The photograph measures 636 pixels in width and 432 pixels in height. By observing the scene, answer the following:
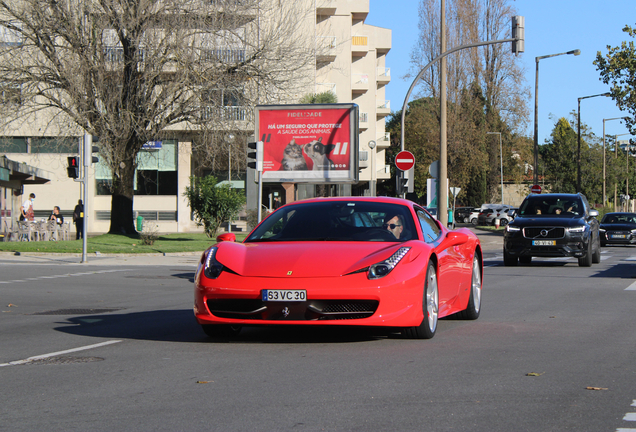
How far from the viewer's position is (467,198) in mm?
74188

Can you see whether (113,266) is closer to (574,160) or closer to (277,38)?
(277,38)

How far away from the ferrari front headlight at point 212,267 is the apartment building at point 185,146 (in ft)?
65.0

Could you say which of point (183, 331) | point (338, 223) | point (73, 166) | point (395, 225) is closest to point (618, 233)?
point (73, 166)

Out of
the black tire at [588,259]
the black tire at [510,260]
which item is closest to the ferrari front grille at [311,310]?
the black tire at [510,260]

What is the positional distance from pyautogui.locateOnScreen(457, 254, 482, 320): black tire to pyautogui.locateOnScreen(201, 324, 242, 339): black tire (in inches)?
109

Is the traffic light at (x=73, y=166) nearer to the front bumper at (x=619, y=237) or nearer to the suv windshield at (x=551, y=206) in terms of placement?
the suv windshield at (x=551, y=206)

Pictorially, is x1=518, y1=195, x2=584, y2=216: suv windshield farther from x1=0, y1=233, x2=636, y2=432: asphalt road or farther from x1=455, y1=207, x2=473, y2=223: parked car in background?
x1=455, y1=207, x2=473, y2=223: parked car in background

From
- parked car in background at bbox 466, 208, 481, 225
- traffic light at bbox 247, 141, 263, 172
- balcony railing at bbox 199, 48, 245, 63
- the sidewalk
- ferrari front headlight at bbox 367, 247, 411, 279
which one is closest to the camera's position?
ferrari front headlight at bbox 367, 247, 411, 279

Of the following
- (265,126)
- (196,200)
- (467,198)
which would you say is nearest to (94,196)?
(196,200)

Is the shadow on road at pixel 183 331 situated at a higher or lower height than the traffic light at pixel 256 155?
lower

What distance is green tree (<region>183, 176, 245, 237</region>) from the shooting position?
30.2 meters

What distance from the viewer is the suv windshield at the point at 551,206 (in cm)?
2006

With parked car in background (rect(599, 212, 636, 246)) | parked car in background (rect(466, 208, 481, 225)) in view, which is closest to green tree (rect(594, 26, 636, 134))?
parked car in background (rect(599, 212, 636, 246))

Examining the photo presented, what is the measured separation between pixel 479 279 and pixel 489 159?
5789 centimetres
